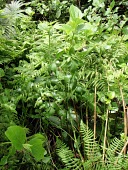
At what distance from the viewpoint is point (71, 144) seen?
1284mm

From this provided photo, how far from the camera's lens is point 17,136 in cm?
95

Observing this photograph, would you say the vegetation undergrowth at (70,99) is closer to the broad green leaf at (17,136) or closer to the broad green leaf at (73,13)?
the broad green leaf at (73,13)

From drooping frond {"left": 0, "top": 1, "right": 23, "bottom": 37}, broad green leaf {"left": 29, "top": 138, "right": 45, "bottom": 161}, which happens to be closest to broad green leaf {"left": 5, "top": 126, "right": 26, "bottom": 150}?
broad green leaf {"left": 29, "top": 138, "right": 45, "bottom": 161}

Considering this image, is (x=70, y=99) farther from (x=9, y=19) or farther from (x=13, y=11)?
(x=13, y=11)

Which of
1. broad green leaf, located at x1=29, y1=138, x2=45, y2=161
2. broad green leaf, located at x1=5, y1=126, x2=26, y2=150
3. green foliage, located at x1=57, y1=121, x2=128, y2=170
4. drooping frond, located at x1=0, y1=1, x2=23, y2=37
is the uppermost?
drooping frond, located at x1=0, y1=1, x2=23, y2=37

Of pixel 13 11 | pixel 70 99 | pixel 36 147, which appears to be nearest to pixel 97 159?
pixel 36 147

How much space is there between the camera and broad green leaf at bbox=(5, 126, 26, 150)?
36.8 inches

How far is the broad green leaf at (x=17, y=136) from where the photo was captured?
3.07ft

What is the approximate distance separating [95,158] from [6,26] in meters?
1.58

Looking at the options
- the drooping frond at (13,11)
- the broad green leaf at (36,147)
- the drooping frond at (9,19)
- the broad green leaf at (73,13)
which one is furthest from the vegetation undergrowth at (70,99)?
the drooping frond at (13,11)

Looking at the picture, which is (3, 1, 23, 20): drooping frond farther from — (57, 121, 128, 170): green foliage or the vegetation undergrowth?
(57, 121, 128, 170): green foliage

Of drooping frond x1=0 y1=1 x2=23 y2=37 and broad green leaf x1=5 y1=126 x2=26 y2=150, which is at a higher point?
drooping frond x1=0 y1=1 x2=23 y2=37

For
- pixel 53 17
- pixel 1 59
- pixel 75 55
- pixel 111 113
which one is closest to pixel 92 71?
pixel 75 55

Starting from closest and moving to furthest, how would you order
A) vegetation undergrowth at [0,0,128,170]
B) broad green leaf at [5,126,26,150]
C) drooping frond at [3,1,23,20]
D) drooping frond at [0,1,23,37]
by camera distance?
broad green leaf at [5,126,26,150]
vegetation undergrowth at [0,0,128,170]
drooping frond at [0,1,23,37]
drooping frond at [3,1,23,20]
